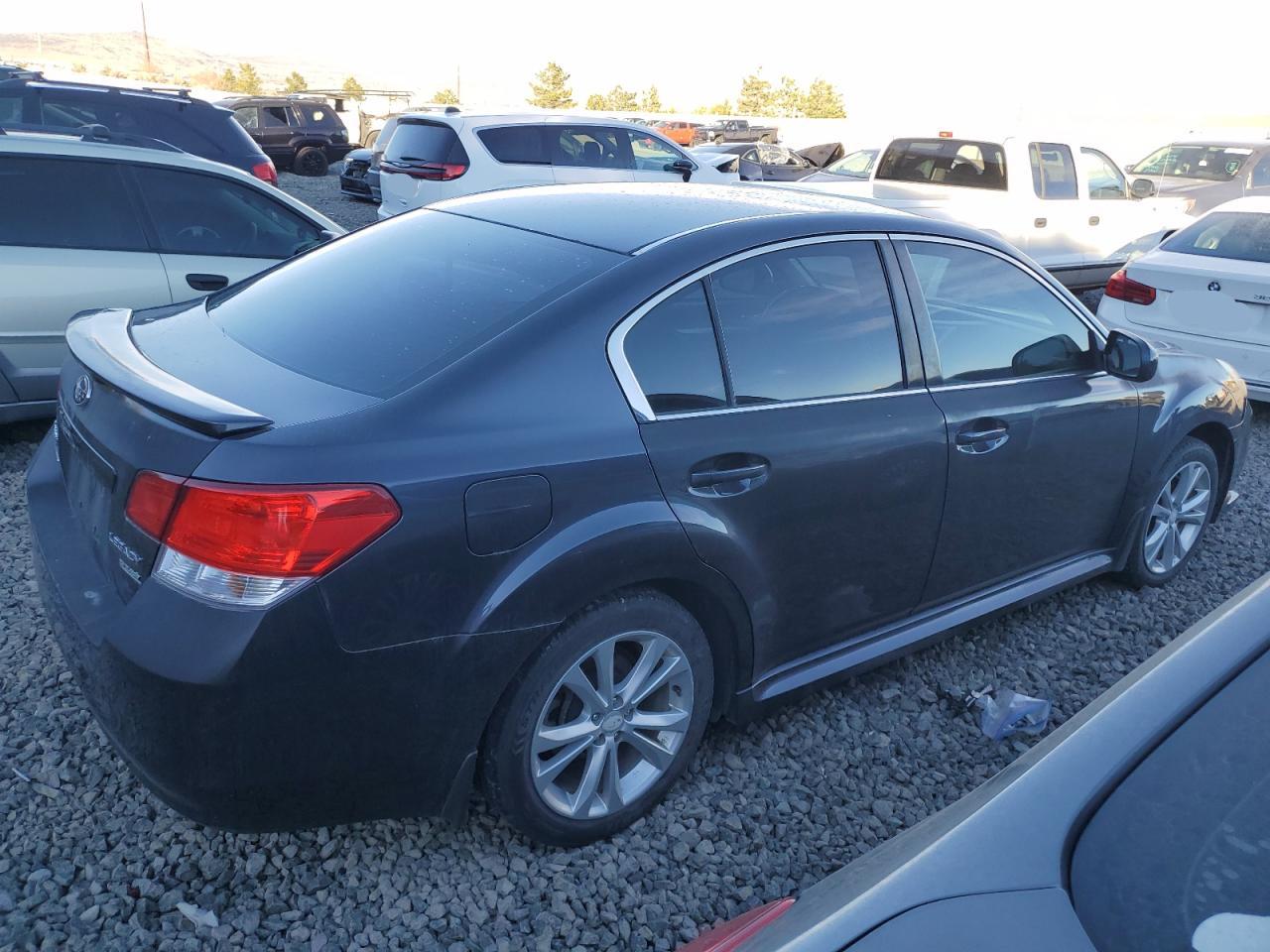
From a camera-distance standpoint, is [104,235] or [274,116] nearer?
[104,235]

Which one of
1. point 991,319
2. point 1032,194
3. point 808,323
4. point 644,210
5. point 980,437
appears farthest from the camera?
point 1032,194

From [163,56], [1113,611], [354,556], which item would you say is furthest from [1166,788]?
[163,56]

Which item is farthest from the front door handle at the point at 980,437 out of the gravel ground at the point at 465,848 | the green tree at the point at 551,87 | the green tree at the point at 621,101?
the green tree at the point at 621,101

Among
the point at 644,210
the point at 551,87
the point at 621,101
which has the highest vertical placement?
the point at 644,210

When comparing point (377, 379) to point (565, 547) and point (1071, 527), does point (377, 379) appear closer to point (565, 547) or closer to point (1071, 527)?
point (565, 547)

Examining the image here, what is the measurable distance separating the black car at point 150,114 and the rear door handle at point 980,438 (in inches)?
312

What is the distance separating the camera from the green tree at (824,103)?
5488 cm

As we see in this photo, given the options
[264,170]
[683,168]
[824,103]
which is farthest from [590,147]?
[824,103]

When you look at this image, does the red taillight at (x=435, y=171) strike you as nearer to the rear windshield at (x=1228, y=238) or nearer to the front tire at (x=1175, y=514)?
the rear windshield at (x=1228, y=238)

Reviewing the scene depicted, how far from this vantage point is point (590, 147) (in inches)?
459

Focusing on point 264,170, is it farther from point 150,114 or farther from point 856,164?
point 856,164

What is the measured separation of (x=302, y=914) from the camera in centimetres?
250

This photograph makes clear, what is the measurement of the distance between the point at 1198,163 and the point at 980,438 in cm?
1322

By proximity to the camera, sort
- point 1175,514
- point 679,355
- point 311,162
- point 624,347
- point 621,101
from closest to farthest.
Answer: point 624,347, point 679,355, point 1175,514, point 311,162, point 621,101
